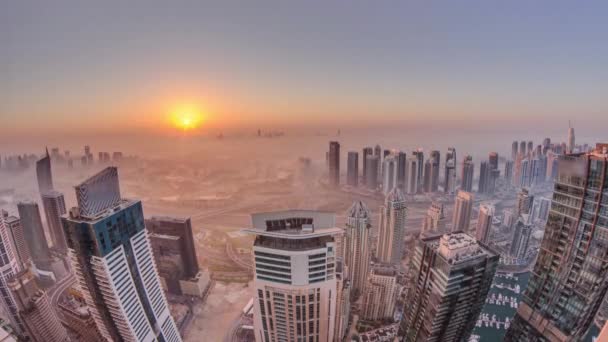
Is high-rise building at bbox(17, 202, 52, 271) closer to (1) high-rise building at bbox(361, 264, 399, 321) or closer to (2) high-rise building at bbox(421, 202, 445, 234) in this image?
(1) high-rise building at bbox(361, 264, 399, 321)

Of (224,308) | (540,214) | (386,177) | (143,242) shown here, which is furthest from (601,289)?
(386,177)

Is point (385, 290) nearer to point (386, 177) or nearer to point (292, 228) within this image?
point (292, 228)

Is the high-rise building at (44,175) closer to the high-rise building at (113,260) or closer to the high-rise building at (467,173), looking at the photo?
the high-rise building at (113,260)

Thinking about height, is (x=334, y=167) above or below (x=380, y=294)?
above

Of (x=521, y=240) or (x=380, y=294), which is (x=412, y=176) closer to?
(x=521, y=240)

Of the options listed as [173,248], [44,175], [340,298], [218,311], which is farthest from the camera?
[44,175]

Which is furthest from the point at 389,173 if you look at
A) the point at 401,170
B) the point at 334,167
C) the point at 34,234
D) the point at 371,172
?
the point at 34,234

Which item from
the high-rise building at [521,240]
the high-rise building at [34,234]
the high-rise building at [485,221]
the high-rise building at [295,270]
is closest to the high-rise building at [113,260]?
the high-rise building at [295,270]
